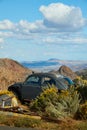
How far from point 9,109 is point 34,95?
6.95 meters

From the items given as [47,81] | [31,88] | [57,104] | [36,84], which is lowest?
[57,104]

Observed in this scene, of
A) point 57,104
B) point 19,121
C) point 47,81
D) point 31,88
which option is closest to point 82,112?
point 57,104

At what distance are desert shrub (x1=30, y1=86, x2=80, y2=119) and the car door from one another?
4.12 m

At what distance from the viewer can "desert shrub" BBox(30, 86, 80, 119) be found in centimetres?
1631

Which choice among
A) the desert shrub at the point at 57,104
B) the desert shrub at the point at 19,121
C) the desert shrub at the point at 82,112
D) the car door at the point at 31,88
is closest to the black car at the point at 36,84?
the car door at the point at 31,88

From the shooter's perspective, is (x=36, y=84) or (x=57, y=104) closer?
(x=57, y=104)

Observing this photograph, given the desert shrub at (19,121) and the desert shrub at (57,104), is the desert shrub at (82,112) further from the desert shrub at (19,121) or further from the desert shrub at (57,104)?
the desert shrub at (19,121)

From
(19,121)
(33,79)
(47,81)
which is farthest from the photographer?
(33,79)

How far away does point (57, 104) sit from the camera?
17.2 m

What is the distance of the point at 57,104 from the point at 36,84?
6.73 meters

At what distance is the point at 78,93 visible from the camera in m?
19.5

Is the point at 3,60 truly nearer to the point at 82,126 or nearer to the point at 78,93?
the point at 78,93

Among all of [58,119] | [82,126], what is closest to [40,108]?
[58,119]

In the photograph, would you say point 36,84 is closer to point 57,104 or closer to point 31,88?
point 31,88
